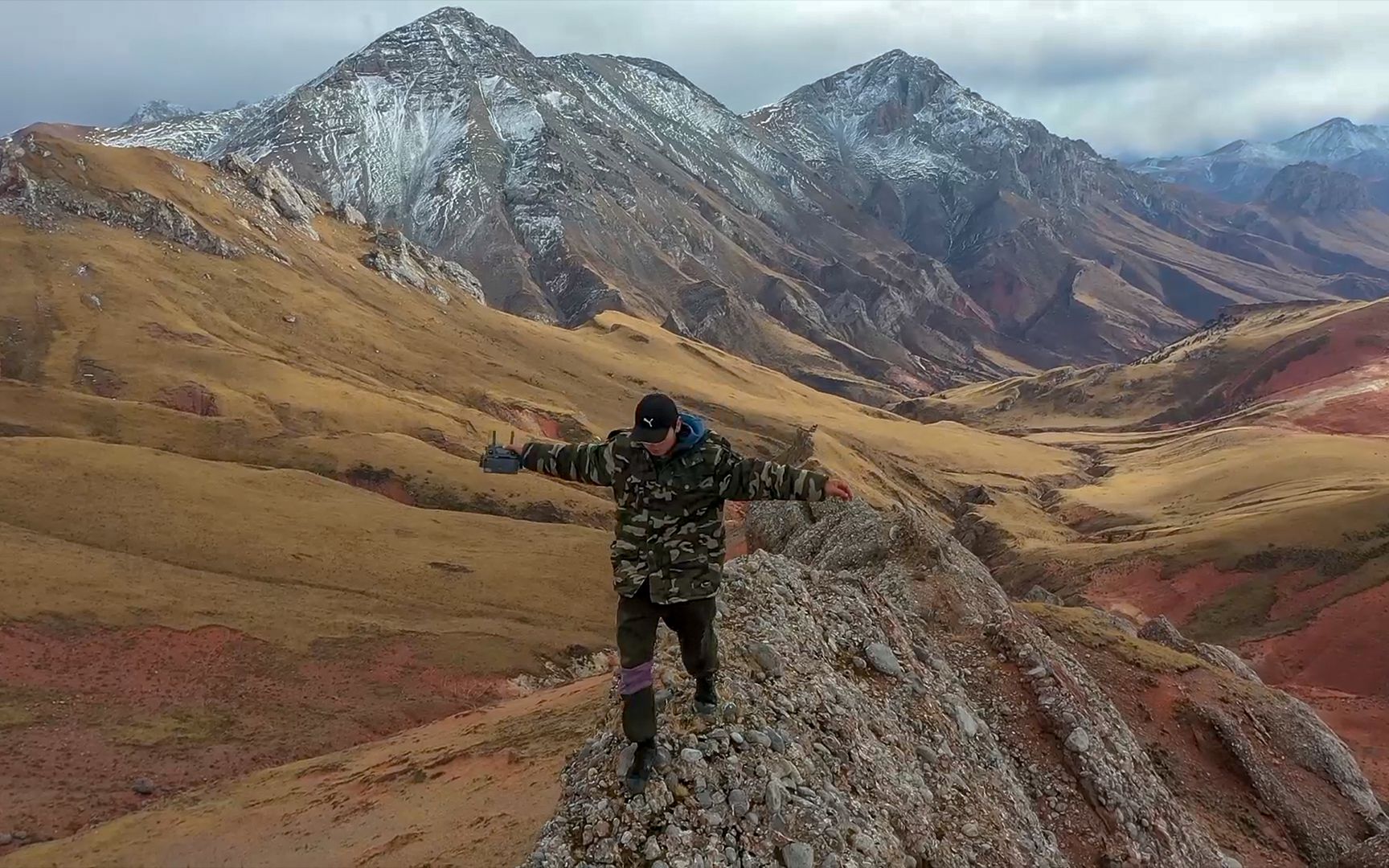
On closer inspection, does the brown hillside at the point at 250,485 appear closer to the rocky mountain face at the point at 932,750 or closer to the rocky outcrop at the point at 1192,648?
the rocky mountain face at the point at 932,750

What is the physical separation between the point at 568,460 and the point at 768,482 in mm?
2212

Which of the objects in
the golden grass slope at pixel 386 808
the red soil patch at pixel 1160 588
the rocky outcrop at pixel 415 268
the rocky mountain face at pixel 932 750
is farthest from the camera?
the rocky outcrop at pixel 415 268

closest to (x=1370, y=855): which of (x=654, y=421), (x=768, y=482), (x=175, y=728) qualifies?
(x=768, y=482)

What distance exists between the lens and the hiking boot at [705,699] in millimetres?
9492

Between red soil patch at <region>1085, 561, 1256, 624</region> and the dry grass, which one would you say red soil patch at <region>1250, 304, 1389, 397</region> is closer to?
red soil patch at <region>1085, 561, 1256, 624</region>

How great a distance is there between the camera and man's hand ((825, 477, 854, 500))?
8109 mm

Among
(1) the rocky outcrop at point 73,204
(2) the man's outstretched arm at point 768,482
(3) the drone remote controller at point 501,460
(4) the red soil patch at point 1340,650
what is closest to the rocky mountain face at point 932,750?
(2) the man's outstretched arm at point 768,482

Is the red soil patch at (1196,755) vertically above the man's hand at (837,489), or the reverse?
the man's hand at (837,489)

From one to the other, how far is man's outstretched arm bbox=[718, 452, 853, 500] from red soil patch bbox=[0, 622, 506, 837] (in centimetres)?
2139

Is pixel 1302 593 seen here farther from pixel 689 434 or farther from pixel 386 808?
pixel 689 434

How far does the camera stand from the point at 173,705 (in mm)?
27156

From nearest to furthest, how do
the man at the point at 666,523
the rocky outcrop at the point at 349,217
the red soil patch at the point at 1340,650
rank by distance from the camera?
the man at the point at 666,523, the red soil patch at the point at 1340,650, the rocky outcrop at the point at 349,217

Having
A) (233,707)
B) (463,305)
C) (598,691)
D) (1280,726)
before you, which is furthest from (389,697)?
(463,305)

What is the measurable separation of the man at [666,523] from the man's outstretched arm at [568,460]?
0.12 ft
